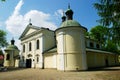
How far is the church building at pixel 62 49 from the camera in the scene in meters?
21.4

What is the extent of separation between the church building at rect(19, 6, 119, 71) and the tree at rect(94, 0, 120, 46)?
220 inches

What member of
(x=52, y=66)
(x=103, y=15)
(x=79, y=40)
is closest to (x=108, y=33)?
(x=103, y=15)

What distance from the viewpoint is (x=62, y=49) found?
72.0 feet

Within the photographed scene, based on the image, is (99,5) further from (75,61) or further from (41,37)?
(41,37)

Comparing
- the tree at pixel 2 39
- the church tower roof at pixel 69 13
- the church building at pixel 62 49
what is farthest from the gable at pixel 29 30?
the tree at pixel 2 39

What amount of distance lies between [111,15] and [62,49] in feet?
29.7

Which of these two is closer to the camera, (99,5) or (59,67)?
(99,5)

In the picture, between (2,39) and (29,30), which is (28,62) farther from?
(2,39)

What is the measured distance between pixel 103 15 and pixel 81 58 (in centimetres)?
762

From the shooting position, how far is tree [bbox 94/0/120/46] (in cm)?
1533

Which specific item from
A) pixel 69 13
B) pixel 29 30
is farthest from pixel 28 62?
pixel 69 13

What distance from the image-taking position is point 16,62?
39.6 metres

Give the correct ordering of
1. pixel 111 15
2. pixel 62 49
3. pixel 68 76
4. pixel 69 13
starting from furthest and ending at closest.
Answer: pixel 69 13 → pixel 62 49 → pixel 111 15 → pixel 68 76

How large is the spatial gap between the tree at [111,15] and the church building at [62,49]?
5.58 m
